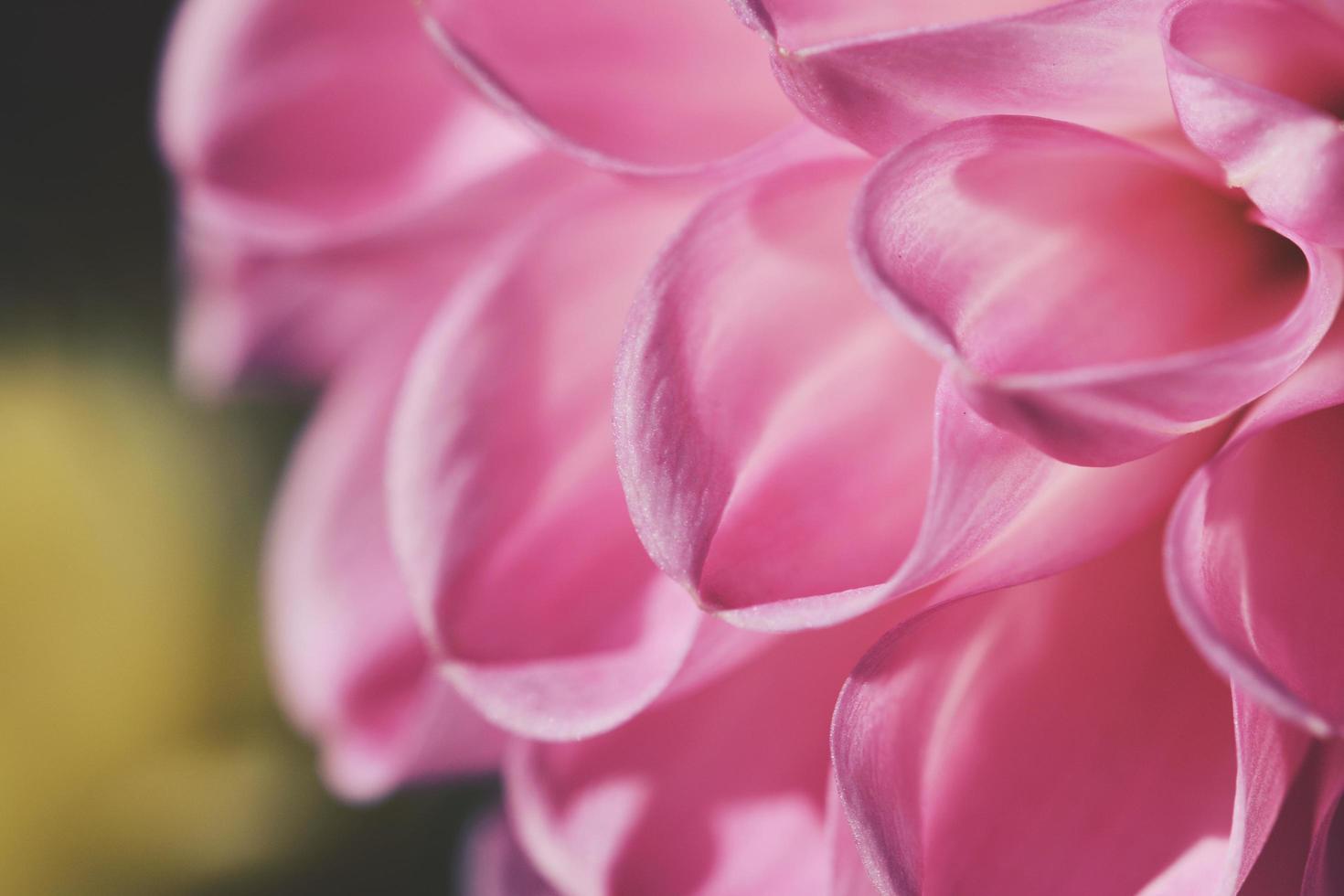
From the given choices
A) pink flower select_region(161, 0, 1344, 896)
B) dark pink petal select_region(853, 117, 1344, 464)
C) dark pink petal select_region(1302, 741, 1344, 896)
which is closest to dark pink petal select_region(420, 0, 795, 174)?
pink flower select_region(161, 0, 1344, 896)

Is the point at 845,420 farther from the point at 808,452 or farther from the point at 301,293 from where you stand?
the point at 301,293

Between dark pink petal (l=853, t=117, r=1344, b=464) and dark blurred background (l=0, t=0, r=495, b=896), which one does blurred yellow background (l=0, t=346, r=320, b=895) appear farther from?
dark pink petal (l=853, t=117, r=1344, b=464)

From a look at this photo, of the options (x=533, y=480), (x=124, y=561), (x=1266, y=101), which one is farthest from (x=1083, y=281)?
(x=124, y=561)

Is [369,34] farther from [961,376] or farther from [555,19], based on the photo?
[961,376]

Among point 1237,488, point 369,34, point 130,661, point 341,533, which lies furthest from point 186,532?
point 1237,488

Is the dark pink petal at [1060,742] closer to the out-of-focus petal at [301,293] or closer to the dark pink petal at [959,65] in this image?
the dark pink petal at [959,65]

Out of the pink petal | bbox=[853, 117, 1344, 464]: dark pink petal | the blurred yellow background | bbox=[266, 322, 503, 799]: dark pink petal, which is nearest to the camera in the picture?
bbox=[853, 117, 1344, 464]: dark pink petal
